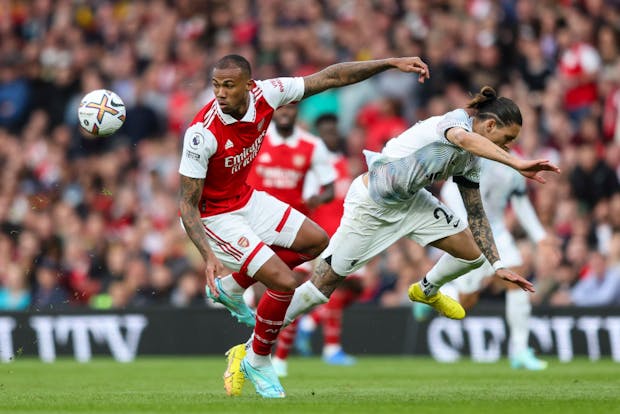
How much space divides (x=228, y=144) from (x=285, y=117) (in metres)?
4.40

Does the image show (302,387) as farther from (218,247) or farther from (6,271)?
(6,271)

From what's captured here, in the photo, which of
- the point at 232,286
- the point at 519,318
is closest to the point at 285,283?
the point at 232,286

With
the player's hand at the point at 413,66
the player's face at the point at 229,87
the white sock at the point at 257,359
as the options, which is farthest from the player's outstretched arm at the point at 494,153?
the white sock at the point at 257,359

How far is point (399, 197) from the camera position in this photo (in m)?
11.0

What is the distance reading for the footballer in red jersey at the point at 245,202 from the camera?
33.6 feet

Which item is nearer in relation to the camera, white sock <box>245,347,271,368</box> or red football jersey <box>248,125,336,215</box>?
white sock <box>245,347,271,368</box>

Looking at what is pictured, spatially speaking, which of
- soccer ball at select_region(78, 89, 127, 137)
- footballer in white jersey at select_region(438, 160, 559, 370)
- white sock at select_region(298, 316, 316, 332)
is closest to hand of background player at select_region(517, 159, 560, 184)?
soccer ball at select_region(78, 89, 127, 137)

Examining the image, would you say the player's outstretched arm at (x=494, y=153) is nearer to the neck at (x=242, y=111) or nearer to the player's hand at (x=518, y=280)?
the player's hand at (x=518, y=280)

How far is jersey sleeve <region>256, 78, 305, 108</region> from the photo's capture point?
35.3 feet

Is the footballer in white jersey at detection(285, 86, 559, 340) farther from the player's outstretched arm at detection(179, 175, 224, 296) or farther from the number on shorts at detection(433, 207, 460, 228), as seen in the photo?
the player's outstretched arm at detection(179, 175, 224, 296)

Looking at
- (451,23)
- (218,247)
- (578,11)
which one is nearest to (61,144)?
(451,23)

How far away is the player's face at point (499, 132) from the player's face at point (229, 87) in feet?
6.35

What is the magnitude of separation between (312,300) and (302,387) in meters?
1.12

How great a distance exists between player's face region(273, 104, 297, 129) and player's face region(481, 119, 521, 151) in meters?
4.56
